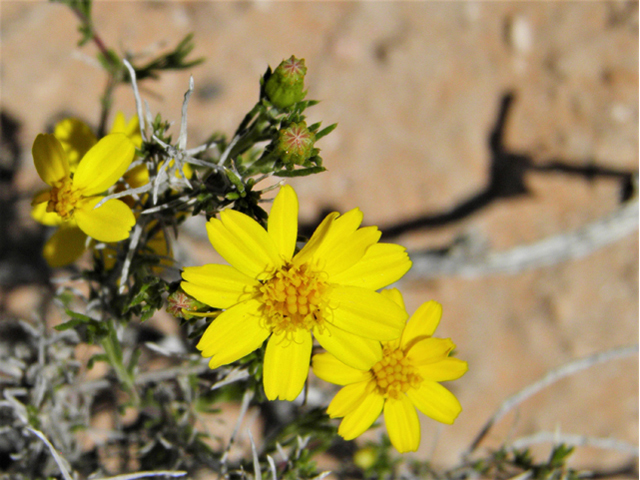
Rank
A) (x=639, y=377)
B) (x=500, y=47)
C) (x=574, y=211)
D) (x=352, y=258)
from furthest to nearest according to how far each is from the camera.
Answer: (x=500, y=47), (x=574, y=211), (x=639, y=377), (x=352, y=258)

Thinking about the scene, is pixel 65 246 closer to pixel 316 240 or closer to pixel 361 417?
pixel 316 240

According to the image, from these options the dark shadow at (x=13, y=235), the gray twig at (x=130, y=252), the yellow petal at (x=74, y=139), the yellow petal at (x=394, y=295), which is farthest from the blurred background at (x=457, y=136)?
the yellow petal at (x=394, y=295)

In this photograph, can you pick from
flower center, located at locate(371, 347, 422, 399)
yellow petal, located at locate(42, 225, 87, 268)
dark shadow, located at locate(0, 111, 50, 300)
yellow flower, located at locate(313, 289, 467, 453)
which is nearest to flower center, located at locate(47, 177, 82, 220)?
yellow petal, located at locate(42, 225, 87, 268)

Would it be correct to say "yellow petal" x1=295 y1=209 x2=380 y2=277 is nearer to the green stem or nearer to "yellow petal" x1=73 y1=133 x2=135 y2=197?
"yellow petal" x1=73 y1=133 x2=135 y2=197

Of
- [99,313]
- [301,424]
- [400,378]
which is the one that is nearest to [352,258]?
[400,378]

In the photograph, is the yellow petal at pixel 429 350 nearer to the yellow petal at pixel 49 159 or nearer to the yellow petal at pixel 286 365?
the yellow petal at pixel 286 365

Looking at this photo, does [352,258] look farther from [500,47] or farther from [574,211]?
[500,47]
